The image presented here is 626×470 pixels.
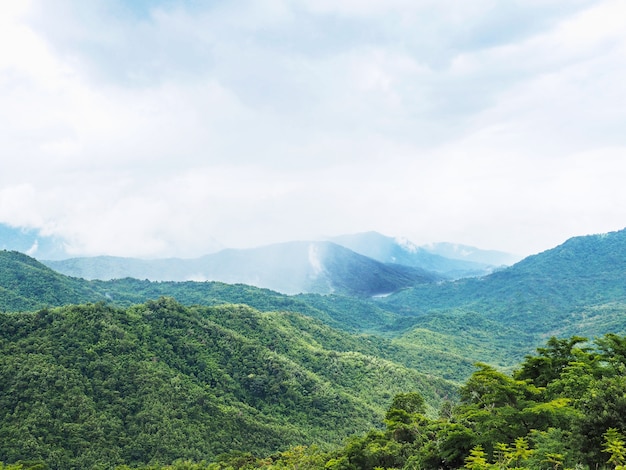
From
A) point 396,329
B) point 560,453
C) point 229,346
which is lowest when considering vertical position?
point 396,329

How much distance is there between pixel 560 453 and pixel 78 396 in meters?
52.6

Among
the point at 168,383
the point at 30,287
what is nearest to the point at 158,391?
the point at 168,383

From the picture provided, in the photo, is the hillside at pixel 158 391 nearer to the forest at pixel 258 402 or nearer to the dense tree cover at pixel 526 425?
the forest at pixel 258 402

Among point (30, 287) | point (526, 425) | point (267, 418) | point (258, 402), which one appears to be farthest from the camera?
point (30, 287)

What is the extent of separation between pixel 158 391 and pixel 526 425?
→ 49424 mm

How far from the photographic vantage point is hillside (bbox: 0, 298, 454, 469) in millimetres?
47875

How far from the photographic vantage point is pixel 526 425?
19.7m

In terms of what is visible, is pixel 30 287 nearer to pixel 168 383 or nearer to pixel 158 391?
pixel 168 383

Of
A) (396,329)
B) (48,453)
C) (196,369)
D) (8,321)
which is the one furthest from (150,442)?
(396,329)

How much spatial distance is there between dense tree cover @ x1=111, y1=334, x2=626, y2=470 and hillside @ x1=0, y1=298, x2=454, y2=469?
83.9ft

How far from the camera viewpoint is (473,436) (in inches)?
760

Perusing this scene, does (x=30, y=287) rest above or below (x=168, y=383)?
above

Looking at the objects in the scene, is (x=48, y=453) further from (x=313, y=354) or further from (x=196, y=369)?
(x=313, y=354)

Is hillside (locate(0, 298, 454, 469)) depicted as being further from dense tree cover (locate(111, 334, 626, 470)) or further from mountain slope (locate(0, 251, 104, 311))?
mountain slope (locate(0, 251, 104, 311))
